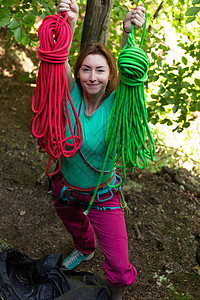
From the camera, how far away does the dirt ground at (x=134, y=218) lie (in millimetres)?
2674

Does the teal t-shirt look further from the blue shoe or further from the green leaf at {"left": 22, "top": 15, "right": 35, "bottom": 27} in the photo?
the blue shoe

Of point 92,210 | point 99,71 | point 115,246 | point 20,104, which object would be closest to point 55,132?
point 99,71

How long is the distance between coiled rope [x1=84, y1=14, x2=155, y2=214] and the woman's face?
147 millimetres

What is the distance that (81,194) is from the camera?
203cm

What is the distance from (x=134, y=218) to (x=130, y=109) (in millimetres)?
1945

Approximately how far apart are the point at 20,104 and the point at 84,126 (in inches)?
113

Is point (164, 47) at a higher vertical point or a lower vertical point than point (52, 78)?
higher

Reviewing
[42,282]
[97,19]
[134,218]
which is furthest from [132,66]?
[134,218]

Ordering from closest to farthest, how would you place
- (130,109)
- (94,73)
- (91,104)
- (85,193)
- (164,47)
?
(130,109)
(94,73)
(91,104)
(85,193)
(164,47)

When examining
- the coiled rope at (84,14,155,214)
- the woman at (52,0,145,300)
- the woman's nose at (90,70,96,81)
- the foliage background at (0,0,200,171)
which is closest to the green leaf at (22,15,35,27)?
the foliage background at (0,0,200,171)

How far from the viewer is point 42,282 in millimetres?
2115

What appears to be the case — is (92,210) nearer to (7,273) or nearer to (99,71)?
(7,273)

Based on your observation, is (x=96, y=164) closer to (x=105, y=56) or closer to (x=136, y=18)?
(x=105, y=56)

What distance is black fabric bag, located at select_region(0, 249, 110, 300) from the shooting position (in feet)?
6.49
